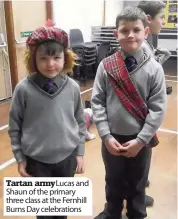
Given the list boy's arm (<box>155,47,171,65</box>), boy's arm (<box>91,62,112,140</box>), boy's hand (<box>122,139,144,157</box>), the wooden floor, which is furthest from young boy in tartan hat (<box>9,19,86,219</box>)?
boy's arm (<box>155,47,171,65</box>)

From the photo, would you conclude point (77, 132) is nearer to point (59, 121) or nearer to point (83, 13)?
point (59, 121)

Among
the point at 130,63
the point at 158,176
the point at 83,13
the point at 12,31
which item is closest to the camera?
the point at 130,63

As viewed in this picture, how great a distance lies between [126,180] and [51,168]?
44cm

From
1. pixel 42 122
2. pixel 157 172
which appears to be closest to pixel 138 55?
pixel 42 122

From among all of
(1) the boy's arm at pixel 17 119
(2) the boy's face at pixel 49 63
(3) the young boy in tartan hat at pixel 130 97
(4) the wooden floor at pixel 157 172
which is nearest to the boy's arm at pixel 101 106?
(3) the young boy in tartan hat at pixel 130 97

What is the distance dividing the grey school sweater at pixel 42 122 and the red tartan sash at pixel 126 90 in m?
0.19

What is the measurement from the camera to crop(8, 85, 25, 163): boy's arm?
111 cm

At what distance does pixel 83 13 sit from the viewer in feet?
17.3

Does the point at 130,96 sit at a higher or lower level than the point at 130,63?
lower

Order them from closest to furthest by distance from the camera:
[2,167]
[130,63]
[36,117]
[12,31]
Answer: [36,117]
[130,63]
[2,167]
[12,31]

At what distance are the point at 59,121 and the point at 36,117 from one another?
96 millimetres

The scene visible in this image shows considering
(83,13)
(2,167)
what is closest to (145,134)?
(2,167)

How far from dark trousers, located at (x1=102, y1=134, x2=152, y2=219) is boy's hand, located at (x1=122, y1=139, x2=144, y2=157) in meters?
0.05

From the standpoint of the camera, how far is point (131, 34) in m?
1.17
